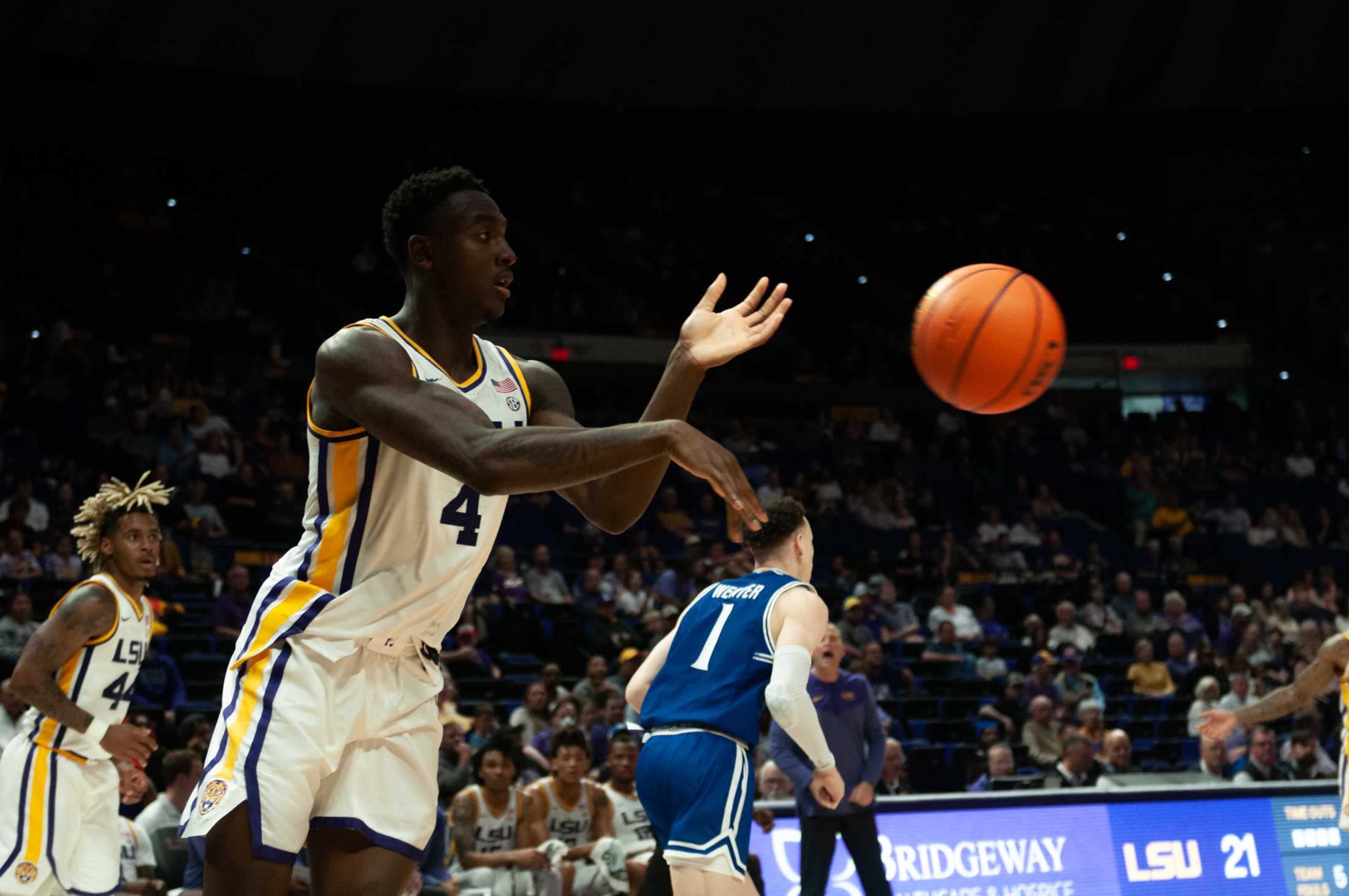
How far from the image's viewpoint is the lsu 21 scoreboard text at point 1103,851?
7570mm

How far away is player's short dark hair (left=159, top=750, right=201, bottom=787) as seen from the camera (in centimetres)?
Answer: 712

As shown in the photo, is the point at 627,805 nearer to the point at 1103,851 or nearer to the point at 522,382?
the point at 1103,851

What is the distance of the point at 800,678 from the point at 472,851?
3233 mm

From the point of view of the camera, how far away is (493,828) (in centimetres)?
741

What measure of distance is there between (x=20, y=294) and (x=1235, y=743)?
13391mm

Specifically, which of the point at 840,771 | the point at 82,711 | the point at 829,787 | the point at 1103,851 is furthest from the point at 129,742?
the point at 1103,851

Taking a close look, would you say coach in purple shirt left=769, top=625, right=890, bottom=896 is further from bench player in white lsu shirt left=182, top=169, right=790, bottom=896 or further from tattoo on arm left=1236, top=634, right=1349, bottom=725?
bench player in white lsu shirt left=182, top=169, right=790, bottom=896

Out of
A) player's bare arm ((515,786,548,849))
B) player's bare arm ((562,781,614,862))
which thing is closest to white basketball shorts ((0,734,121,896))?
player's bare arm ((515,786,548,849))

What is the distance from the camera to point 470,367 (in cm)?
293

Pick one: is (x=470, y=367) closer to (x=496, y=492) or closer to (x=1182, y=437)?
(x=496, y=492)

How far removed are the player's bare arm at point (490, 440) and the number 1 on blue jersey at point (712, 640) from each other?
249 centimetres

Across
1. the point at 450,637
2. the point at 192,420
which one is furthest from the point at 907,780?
the point at 192,420

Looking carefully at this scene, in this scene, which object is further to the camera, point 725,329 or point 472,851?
point 472,851

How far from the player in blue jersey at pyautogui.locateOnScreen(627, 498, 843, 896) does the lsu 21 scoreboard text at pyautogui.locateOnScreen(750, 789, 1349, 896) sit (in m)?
2.48
